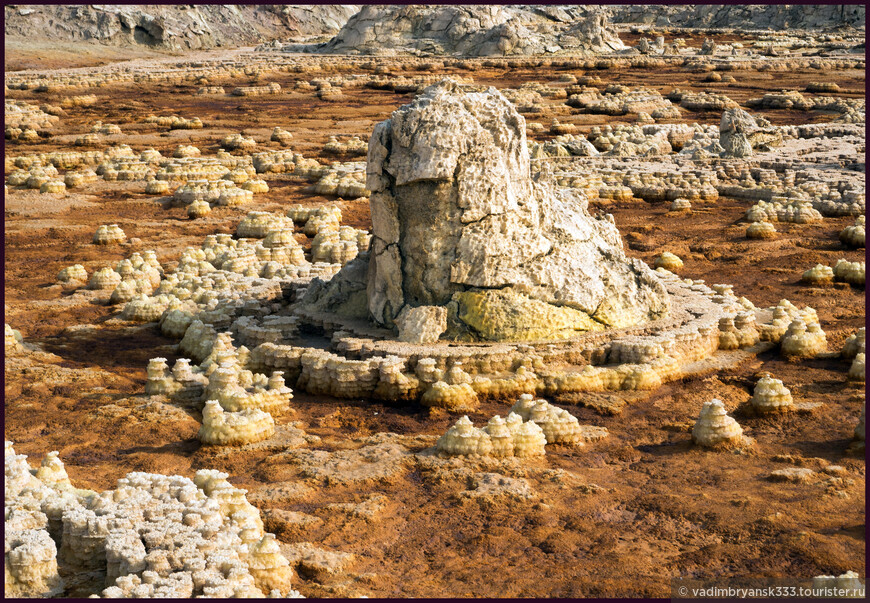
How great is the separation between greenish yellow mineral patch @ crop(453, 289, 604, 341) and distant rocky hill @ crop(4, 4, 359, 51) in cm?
4037

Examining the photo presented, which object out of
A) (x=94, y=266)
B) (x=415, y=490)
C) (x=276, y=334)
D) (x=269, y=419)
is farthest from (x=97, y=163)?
(x=415, y=490)

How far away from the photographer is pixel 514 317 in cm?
→ 829

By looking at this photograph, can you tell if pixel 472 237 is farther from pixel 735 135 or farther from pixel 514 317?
pixel 735 135

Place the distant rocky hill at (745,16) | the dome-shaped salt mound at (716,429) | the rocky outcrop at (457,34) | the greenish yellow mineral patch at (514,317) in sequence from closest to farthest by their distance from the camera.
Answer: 1. the dome-shaped salt mound at (716,429)
2. the greenish yellow mineral patch at (514,317)
3. the rocky outcrop at (457,34)
4. the distant rocky hill at (745,16)

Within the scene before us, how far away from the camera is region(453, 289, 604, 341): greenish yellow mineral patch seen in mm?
8242

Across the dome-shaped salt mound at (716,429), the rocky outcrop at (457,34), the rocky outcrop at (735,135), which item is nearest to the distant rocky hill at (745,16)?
the rocky outcrop at (457,34)

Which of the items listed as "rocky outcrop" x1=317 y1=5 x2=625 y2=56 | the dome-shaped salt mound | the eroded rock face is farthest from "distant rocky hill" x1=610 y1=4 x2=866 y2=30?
the dome-shaped salt mound

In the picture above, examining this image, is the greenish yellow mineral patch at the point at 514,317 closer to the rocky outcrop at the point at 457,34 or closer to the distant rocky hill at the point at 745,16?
the rocky outcrop at the point at 457,34

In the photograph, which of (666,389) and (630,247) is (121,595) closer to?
(666,389)

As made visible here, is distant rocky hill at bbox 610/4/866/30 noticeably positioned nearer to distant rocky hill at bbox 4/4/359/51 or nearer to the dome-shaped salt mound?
distant rocky hill at bbox 4/4/359/51

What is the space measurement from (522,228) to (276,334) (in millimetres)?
2183

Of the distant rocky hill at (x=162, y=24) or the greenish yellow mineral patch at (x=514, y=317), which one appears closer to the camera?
the greenish yellow mineral patch at (x=514, y=317)

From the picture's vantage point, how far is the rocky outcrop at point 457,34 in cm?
4484

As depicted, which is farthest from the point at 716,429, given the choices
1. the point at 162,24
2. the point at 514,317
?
the point at 162,24
